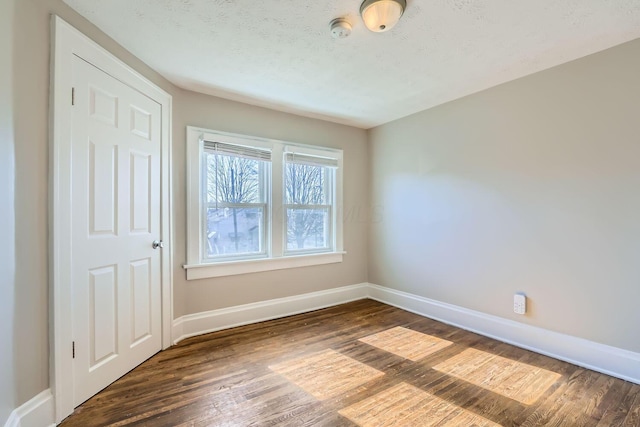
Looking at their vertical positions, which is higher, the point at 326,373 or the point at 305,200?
the point at 305,200

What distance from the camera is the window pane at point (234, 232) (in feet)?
10.2

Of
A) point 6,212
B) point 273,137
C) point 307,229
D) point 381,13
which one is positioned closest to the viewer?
point 6,212

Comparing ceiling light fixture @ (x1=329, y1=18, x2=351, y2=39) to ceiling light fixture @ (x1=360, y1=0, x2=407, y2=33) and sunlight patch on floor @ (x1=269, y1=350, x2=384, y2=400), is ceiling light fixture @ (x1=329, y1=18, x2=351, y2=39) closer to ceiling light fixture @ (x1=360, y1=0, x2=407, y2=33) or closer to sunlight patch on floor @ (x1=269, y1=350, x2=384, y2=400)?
ceiling light fixture @ (x1=360, y1=0, x2=407, y2=33)

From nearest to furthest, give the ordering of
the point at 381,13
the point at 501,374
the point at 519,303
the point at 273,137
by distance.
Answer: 1. the point at 381,13
2. the point at 501,374
3. the point at 519,303
4. the point at 273,137

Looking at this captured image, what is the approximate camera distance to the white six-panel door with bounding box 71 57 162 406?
1.84m

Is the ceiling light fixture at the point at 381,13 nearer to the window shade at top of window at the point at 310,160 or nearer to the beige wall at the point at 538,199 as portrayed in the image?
the beige wall at the point at 538,199

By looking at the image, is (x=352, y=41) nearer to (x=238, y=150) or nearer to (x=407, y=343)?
(x=238, y=150)

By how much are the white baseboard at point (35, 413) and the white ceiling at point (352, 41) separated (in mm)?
2232

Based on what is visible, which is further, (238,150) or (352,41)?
(238,150)

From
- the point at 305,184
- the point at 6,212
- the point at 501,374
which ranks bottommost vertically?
the point at 501,374

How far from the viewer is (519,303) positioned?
2678 mm

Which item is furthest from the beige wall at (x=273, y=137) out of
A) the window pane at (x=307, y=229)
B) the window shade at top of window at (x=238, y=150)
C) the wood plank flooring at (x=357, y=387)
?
the wood plank flooring at (x=357, y=387)

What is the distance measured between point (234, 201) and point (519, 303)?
2939 millimetres

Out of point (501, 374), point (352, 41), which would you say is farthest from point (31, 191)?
point (501, 374)
